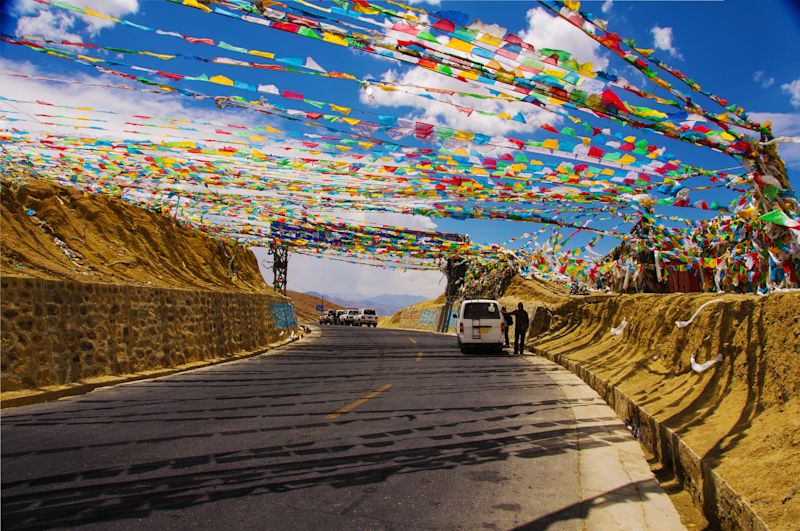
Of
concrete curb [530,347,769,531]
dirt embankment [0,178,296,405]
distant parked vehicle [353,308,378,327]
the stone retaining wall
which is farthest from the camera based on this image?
distant parked vehicle [353,308,378,327]

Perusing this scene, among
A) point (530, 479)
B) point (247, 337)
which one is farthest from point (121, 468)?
point (247, 337)

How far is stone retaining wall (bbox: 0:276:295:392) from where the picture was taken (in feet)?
31.0

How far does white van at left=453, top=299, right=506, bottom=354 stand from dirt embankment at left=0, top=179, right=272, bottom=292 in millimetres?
10528

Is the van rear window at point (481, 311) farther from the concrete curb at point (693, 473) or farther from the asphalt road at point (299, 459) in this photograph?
the concrete curb at point (693, 473)

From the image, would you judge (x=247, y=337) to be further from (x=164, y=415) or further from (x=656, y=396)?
(x=656, y=396)

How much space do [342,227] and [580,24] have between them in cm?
1906

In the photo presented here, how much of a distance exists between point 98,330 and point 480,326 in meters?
13.2

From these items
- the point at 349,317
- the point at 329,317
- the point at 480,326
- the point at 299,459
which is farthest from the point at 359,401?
the point at 329,317

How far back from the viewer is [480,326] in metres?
21.0

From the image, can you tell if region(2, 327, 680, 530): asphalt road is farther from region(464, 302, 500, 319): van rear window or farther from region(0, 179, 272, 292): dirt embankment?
region(464, 302, 500, 319): van rear window

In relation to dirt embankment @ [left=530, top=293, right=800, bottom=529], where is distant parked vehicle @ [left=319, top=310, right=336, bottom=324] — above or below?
below

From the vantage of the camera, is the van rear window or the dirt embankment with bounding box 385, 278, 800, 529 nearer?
the dirt embankment with bounding box 385, 278, 800, 529

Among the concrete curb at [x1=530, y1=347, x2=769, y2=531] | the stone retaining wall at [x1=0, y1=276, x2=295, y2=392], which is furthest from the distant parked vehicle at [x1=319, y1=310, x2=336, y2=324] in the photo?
the concrete curb at [x1=530, y1=347, x2=769, y2=531]

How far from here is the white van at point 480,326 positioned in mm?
20984
